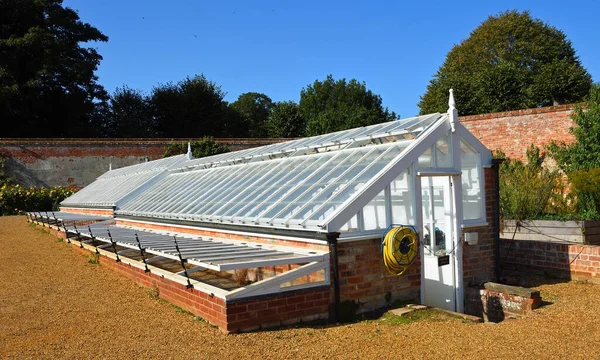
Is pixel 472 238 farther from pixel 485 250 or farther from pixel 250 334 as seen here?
pixel 250 334

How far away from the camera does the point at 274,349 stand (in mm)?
4965

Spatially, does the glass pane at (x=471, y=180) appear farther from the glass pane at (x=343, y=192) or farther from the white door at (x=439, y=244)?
the glass pane at (x=343, y=192)

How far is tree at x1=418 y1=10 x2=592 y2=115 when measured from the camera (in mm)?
26641

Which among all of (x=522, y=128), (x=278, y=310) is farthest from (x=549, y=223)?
(x=278, y=310)

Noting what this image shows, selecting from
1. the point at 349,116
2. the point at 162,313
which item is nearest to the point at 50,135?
the point at 349,116

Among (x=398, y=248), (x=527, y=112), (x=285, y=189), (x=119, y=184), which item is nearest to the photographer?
(x=398, y=248)

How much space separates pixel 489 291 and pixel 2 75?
30.5 metres

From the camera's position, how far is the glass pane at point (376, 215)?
6.89 meters

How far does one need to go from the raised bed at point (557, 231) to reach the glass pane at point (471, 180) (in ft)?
9.96

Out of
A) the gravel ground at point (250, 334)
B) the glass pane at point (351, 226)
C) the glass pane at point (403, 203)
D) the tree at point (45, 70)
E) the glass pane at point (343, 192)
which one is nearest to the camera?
the gravel ground at point (250, 334)

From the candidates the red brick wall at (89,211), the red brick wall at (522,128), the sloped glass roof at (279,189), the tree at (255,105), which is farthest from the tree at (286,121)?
the sloped glass roof at (279,189)

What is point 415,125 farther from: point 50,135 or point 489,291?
point 50,135

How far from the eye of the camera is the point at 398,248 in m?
6.39

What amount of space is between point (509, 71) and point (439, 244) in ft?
71.8
